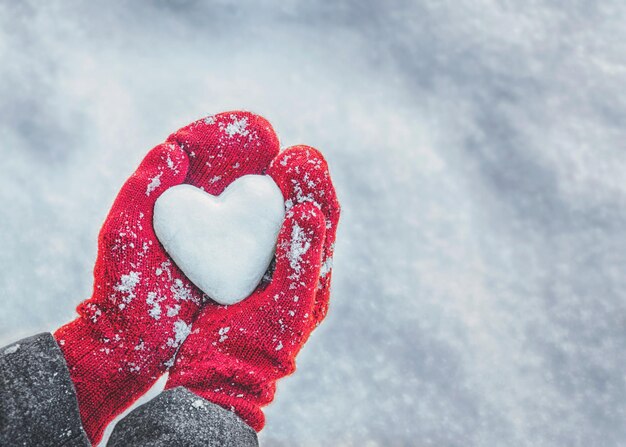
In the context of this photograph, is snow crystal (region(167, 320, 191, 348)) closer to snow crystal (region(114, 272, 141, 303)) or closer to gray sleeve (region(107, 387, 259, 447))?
snow crystal (region(114, 272, 141, 303))

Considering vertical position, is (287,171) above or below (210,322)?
above

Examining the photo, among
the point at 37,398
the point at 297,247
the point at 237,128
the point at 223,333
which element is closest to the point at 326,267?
the point at 297,247

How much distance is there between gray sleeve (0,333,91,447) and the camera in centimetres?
85

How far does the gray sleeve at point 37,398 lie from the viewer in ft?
2.77

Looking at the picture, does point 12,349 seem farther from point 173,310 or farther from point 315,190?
point 315,190

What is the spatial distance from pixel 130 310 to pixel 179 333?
0.11m

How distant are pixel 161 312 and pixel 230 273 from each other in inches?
5.9

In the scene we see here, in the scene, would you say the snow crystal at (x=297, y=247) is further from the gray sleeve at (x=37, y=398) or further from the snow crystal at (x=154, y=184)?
the gray sleeve at (x=37, y=398)

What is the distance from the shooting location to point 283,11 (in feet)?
5.85

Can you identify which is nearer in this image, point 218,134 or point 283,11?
point 218,134

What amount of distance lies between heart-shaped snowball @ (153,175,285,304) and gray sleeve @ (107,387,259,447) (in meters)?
0.26

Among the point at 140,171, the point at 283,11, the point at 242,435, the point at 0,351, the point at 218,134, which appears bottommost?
the point at 242,435

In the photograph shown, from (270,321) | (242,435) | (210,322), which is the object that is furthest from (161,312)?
(242,435)

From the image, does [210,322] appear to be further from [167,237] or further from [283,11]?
[283,11]
